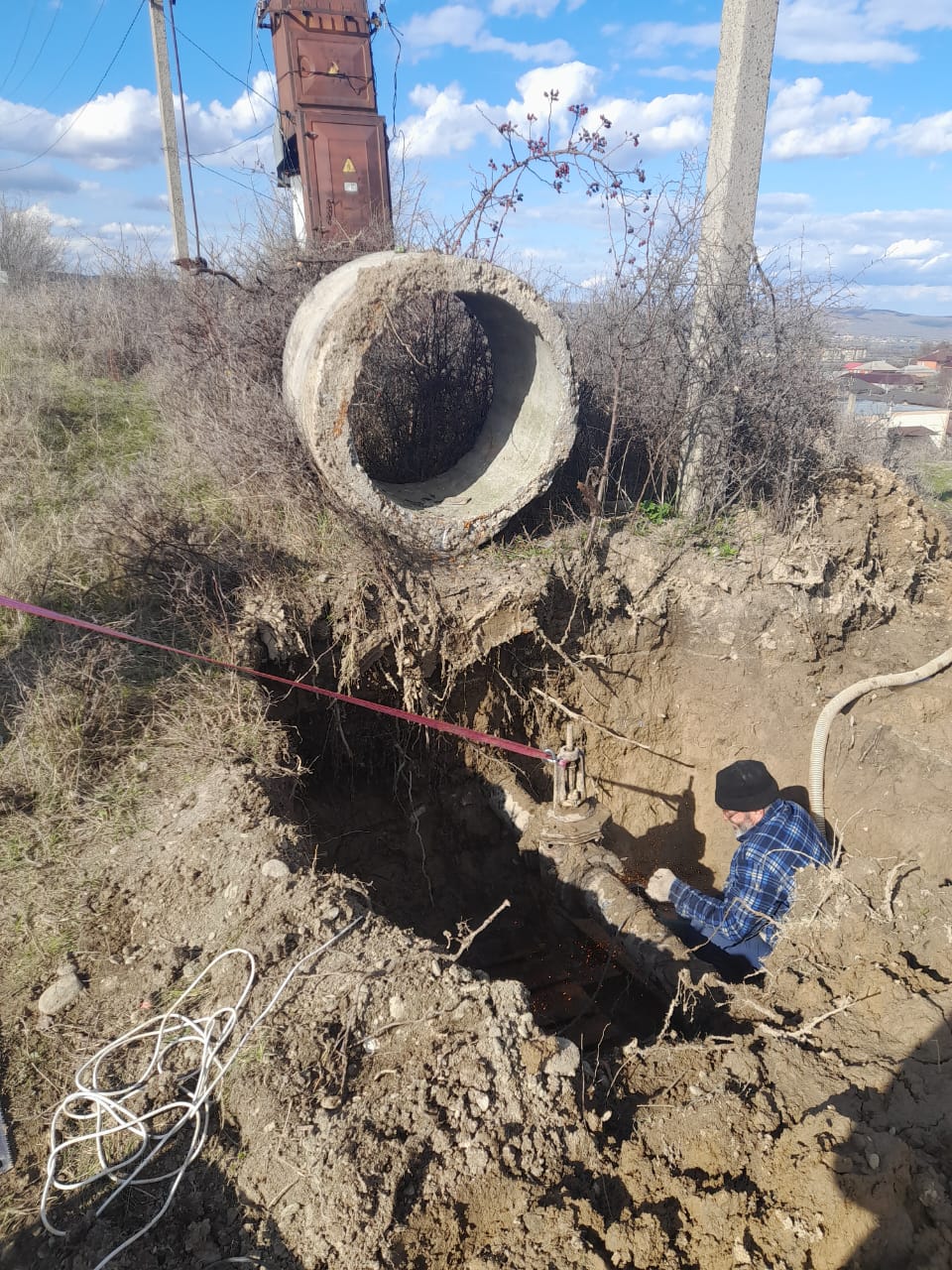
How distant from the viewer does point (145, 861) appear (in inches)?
125

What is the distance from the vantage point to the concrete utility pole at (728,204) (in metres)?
4.59

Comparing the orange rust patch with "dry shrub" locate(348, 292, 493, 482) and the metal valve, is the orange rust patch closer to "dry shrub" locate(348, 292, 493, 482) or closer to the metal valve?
"dry shrub" locate(348, 292, 493, 482)

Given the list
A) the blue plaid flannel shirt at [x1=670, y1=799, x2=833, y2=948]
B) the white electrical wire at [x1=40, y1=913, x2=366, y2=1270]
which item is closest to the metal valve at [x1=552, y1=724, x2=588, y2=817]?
the blue plaid flannel shirt at [x1=670, y1=799, x2=833, y2=948]

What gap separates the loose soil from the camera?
204 cm

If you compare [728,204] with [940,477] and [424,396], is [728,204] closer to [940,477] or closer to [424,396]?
[424,396]

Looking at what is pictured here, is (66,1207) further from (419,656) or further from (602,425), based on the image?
(602,425)

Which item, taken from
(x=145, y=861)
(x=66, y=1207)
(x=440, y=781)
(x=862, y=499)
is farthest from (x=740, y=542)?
(x=66, y=1207)

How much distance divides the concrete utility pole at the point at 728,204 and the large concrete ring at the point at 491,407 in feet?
3.61

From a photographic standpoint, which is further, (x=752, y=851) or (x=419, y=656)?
(x=419, y=656)

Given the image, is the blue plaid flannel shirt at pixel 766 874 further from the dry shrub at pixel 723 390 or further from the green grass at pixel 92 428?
the green grass at pixel 92 428

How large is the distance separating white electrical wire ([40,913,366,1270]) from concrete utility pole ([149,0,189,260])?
405 inches

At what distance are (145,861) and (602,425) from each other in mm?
4381

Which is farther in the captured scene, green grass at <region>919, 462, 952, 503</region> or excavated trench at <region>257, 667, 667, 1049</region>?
green grass at <region>919, 462, 952, 503</region>

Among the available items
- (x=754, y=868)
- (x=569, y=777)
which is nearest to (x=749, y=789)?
(x=754, y=868)
